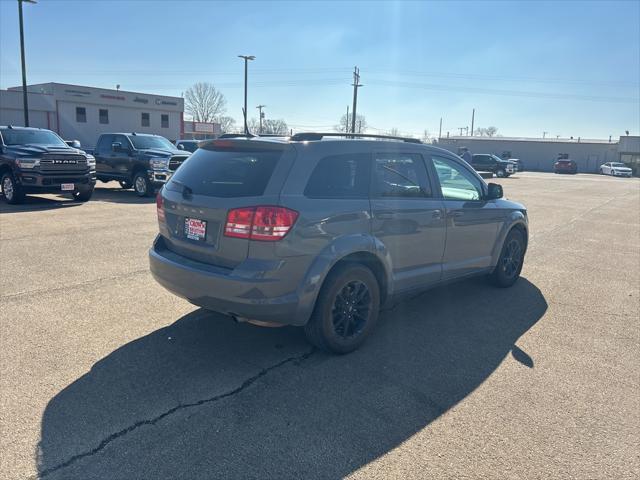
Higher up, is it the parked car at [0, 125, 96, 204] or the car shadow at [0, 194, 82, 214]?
the parked car at [0, 125, 96, 204]

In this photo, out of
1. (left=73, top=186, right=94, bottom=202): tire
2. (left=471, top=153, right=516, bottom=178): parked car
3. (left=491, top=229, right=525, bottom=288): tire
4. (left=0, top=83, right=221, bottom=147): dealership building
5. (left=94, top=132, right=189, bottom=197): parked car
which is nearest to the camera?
(left=491, top=229, right=525, bottom=288): tire

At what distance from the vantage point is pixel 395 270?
4.30m

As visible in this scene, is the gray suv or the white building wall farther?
the white building wall

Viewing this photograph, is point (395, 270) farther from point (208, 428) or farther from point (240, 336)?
point (208, 428)

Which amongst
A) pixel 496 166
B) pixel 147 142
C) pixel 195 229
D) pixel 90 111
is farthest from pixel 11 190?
pixel 90 111

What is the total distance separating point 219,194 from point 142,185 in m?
12.5

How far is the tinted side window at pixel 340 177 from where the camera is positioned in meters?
3.70

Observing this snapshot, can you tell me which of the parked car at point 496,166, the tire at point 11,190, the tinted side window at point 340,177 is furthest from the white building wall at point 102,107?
the tinted side window at point 340,177

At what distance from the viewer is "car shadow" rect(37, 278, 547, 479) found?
8.67ft

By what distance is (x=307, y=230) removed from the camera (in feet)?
11.6

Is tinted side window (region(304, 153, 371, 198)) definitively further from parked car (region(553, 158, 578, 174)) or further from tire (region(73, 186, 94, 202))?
parked car (region(553, 158, 578, 174))

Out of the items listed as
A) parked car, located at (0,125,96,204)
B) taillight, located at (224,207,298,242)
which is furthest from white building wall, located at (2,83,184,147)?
taillight, located at (224,207,298,242)

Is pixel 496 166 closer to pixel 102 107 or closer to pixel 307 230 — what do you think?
pixel 102 107

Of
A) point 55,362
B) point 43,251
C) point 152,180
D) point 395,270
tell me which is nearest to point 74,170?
point 152,180
